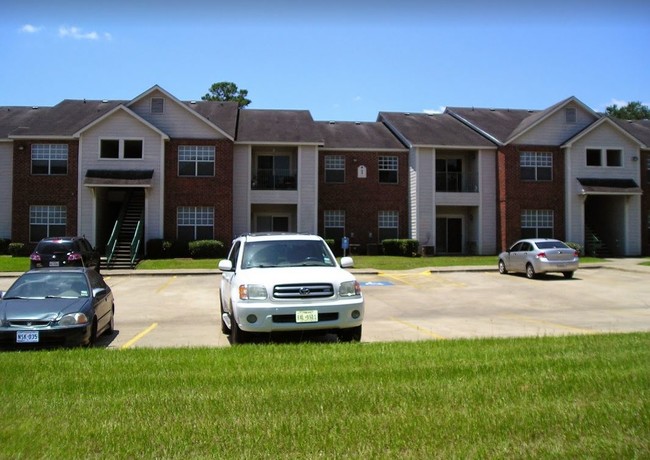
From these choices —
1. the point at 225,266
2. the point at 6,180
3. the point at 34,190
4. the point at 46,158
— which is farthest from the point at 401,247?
the point at 225,266

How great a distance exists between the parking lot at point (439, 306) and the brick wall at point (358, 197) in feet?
33.3

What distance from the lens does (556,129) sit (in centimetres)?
3312

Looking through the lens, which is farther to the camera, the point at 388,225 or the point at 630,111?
the point at 630,111

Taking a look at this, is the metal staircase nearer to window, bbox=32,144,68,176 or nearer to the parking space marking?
window, bbox=32,144,68,176

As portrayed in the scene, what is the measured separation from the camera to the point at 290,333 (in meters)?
9.11

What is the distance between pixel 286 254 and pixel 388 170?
995 inches

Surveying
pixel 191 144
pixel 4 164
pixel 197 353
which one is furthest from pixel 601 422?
pixel 4 164

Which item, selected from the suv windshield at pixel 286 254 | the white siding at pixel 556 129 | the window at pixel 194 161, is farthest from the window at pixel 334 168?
the suv windshield at pixel 286 254

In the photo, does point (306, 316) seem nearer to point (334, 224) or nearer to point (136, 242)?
point (136, 242)

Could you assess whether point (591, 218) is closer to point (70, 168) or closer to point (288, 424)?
point (70, 168)

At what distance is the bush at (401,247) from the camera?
32.1m

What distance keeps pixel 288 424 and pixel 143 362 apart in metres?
3.13

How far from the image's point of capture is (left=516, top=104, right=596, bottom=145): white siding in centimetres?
3281

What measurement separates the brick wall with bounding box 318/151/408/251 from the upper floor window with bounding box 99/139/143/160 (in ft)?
35.0
